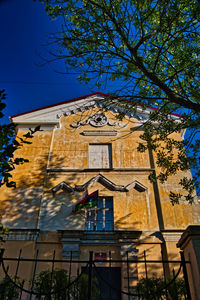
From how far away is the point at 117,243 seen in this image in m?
10.4

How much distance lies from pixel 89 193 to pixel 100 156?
2440 millimetres

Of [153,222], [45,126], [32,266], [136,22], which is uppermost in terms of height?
[45,126]

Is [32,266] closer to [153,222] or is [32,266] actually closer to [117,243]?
[117,243]

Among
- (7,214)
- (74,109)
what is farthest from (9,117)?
(7,214)

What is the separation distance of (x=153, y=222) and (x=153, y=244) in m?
0.98

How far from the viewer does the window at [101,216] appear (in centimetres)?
1098

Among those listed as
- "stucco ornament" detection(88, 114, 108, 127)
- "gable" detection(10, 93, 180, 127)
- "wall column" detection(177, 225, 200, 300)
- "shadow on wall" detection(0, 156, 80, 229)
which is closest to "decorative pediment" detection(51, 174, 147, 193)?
"shadow on wall" detection(0, 156, 80, 229)

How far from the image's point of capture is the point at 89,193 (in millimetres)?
11844

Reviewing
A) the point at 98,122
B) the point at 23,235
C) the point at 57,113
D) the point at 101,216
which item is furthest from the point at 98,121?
the point at 23,235

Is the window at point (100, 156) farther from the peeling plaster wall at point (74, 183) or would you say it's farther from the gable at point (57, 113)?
the gable at point (57, 113)

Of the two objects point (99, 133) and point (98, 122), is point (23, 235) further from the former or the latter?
point (98, 122)

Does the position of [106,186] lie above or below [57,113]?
below

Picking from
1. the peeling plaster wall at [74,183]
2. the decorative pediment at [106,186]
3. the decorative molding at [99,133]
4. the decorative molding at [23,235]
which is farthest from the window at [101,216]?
the decorative molding at [99,133]

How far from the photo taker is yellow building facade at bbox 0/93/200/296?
10375 millimetres
